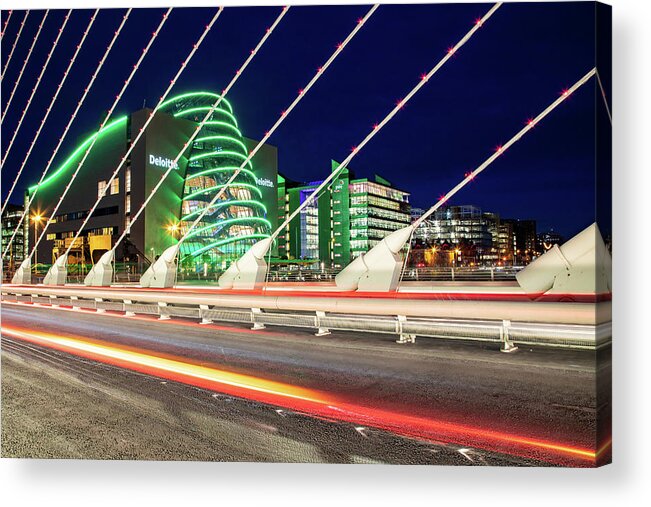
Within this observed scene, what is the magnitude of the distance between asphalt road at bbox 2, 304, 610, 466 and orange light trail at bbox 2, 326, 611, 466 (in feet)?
0.17

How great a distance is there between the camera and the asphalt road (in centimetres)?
351

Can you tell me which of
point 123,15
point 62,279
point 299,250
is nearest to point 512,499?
point 123,15

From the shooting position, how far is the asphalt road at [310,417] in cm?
351

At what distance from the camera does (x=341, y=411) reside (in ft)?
12.5

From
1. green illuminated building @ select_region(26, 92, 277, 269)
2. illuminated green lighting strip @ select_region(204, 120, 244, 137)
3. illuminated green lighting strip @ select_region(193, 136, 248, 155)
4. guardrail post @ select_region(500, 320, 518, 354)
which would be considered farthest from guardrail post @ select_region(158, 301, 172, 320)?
illuminated green lighting strip @ select_region(204, 120, 244, 137)

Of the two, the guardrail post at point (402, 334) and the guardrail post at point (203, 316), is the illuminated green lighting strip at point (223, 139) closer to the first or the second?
the guardrail post at point (203, 316)

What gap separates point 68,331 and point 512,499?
7735 millimetres

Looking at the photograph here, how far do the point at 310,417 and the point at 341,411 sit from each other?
0.25 metres

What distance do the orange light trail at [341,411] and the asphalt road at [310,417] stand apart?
2.0 inches

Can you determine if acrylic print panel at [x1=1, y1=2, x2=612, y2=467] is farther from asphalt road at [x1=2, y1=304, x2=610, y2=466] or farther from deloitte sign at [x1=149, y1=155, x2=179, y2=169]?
deloitte sign at [x1=149, y1=155, x2=179, y2=169]

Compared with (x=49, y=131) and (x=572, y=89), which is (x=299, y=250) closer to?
(x=49, y=131)

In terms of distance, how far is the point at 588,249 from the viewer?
408 cm

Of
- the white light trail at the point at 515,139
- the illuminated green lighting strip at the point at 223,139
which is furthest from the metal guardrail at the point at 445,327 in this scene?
the illuminated green lighting strip at the point at 223,139

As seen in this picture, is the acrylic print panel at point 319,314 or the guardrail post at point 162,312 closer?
the acrylic print panel at point 319,314
